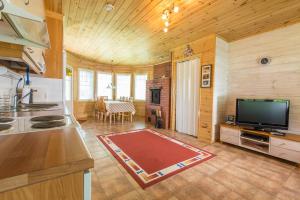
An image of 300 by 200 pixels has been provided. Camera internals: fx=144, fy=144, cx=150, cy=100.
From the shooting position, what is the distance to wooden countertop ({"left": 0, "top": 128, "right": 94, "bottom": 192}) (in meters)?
0.44

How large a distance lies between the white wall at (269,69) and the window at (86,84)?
546cm

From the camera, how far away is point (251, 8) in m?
2.31

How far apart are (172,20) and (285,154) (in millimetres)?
3061

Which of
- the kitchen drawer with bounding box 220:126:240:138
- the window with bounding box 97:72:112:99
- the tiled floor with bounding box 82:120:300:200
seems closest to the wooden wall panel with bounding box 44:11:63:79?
the tiled floor with bounding box 82:120:300:200

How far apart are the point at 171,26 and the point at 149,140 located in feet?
8.44

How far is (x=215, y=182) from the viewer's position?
191 cm

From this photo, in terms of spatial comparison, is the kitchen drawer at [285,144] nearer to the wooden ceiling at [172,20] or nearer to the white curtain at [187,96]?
the white curtain at [187,96]

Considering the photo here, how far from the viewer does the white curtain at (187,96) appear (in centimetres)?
384

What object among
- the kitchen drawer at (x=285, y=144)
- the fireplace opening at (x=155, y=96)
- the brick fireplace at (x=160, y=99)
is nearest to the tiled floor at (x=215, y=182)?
the kitchen drawer at (x=285, y=144)

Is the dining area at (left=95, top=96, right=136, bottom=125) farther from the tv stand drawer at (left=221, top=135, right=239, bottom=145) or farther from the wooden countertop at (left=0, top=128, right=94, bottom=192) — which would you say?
the wooden countertop at (left=0, top=128, right=94, bottom=192)

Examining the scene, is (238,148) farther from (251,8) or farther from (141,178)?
(251,8)

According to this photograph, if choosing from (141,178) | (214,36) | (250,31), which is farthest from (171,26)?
(141,178)

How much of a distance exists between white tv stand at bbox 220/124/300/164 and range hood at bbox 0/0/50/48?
3.50 metres

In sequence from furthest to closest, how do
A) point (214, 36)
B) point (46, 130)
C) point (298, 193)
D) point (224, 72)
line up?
point (224, 72)
point (214, 36)
point (298, 193)
point (46, 130)
